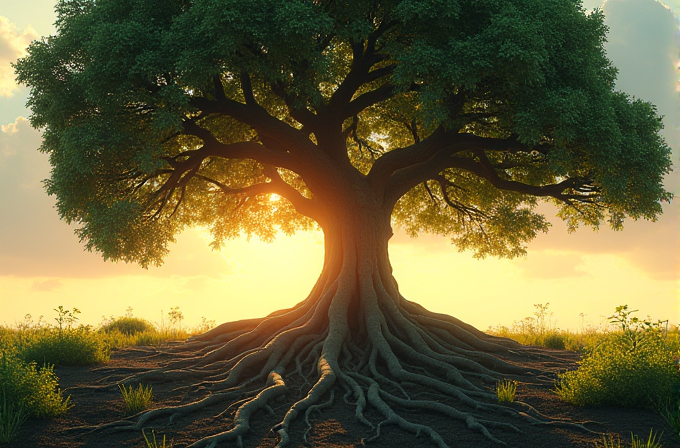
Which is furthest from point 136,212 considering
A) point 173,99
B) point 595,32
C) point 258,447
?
point 595,32

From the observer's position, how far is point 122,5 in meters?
17.4

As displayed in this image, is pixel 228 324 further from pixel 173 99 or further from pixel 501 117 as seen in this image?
pixel 501 117

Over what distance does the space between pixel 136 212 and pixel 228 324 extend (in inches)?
228

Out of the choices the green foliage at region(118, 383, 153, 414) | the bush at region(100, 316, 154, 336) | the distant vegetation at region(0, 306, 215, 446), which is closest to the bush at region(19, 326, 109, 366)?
the distant vegetation at region(0, 306, 215, 446)

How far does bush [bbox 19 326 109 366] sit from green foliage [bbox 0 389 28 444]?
509 cm

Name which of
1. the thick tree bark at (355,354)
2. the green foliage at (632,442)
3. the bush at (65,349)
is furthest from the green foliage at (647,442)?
the bush at (65,349)

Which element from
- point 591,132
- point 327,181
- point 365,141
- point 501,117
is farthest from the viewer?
point 365,141

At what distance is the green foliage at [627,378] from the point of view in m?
11.8

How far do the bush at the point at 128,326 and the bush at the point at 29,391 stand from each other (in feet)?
43.1

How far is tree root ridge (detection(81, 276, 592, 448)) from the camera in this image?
1124 cm

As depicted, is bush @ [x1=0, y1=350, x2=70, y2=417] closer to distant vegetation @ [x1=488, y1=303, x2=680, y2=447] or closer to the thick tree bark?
the thick tree bark

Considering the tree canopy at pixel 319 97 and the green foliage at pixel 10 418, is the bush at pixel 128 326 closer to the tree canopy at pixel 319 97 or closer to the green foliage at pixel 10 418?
the tree canopy at pixel 319 97

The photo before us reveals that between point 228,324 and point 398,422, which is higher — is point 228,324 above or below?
above

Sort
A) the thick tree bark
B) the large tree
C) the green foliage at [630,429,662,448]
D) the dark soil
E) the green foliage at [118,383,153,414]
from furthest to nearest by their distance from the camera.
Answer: the large tree < the green foliage at [118,383,153,414] < the thick tree bark < the dark soil < the green foliage at [630,429,662,448]
